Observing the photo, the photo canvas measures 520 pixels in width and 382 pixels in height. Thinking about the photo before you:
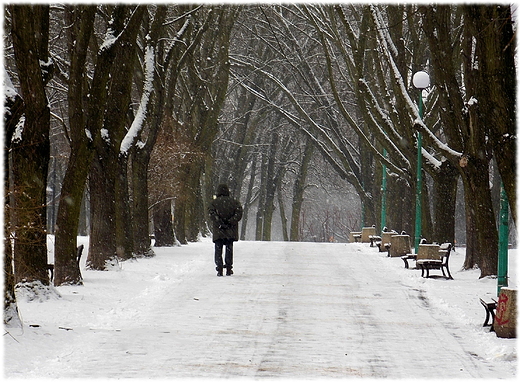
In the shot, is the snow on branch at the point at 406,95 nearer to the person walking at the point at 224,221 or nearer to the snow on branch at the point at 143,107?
the person walking at the point at 224,221

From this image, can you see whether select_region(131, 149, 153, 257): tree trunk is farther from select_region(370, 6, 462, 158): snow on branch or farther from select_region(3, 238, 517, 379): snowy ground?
select_region(370, 6, 462, 158): snow on branch

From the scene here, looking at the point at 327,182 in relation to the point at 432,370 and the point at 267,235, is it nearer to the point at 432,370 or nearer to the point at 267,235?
the point at 267,235

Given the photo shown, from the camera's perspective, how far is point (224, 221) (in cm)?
1966

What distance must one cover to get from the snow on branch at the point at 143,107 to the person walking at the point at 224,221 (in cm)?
384

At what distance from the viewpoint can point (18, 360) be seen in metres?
9.63

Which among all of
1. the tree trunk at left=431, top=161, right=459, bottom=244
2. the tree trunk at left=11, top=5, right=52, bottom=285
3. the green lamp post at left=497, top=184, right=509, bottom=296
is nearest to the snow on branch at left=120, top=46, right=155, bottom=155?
the tree trunk at left=431, top=161, right=459, bottom=244

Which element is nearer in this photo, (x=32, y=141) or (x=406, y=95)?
(x=32, y=141)

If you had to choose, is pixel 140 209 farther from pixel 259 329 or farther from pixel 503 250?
pixel 259 329

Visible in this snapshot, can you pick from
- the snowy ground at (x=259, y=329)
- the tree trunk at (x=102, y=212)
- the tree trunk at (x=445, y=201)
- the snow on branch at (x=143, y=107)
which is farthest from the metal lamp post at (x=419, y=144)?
the tree trunk at (x=102, y=212)

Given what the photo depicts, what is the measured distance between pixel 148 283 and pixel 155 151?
12363mm

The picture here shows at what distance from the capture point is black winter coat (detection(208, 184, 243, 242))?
64.1 feet

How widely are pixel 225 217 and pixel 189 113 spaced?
47.1 ft

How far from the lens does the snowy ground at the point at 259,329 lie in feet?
31.4

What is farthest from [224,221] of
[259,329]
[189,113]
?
[189,113]
